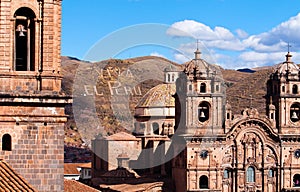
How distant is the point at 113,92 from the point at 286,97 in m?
65.9

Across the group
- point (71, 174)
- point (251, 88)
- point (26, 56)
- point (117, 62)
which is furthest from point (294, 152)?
point (117, 62)

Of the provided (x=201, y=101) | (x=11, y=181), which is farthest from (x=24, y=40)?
(x=201, y=101)

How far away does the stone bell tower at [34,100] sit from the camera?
1773cm

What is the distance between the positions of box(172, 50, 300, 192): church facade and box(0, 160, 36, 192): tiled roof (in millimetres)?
37295

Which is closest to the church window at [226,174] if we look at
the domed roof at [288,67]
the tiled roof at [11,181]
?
the domed roof at [288,67]

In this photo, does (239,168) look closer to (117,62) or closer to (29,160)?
(29,160)

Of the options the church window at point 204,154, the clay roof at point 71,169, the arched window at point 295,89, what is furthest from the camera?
the clay roof at point 71,169

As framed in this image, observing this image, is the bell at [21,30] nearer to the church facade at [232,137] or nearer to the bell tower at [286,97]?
the church facade at [232,137]

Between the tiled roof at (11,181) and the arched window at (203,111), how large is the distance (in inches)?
1513

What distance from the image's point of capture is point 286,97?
5619 cm

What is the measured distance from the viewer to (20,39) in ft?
59.9

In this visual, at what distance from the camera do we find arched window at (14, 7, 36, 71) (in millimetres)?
18094

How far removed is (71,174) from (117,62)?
77278 mm

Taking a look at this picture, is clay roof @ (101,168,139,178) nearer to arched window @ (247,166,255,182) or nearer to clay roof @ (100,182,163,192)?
clay roof @ (100,182,163,192)
